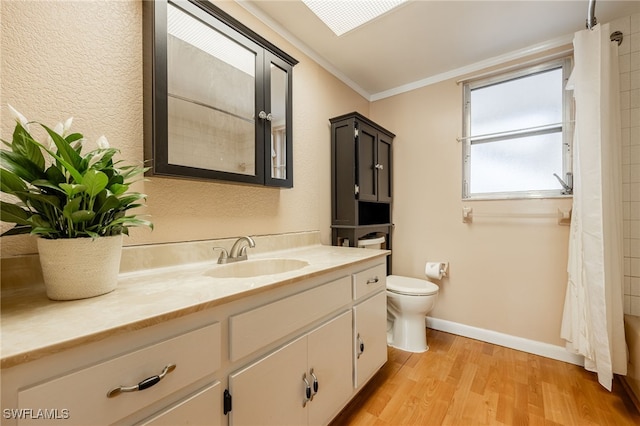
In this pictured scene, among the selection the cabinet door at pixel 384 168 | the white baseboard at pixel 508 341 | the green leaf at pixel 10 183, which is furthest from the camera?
the cabinet door at pixel 384 168

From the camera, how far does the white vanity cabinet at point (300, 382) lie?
2.72 ft

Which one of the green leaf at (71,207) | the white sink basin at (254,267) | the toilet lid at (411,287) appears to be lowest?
the toilet lid at (411,287)

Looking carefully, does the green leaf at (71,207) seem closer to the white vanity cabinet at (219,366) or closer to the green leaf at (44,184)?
the green leaf at (44,184)

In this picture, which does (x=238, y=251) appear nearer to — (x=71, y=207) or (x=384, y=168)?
(x=71, y=207)

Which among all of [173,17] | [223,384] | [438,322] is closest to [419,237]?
[438,322]

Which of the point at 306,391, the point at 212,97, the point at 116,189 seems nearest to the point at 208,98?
the point at 212,97

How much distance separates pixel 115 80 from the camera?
3.37 feet

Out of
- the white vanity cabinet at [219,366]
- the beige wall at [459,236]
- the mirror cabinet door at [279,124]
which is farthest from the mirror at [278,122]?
the beige wall at [459,236]

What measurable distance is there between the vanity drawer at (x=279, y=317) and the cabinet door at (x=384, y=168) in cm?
133

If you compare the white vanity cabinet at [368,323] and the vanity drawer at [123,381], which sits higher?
the vanity drawer at [123,381]

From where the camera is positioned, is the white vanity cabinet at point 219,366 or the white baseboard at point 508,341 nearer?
the white vanity cabinet at point 219,366

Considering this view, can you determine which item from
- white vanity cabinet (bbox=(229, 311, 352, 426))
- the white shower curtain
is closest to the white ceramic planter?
white vanity cabinet (bbox=(229, 311, 352, 426))

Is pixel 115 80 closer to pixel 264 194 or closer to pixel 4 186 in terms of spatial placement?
pixel 4 186

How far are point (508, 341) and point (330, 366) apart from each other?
5.59 feet
